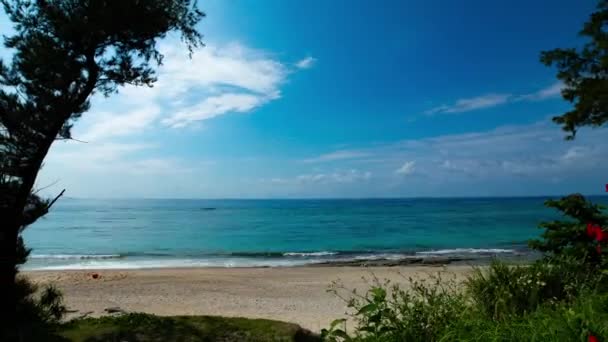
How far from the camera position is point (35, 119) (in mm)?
4859

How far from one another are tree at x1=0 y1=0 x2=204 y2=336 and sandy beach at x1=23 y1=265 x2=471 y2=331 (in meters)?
5.48

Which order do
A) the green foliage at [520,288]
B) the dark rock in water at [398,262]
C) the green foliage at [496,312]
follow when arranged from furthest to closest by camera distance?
1. the dark rock in water at [398,262]
2. the green foliage at [520,288]
3. the green foliage at [496,312]

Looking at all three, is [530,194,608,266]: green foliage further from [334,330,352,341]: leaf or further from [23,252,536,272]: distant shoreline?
[23,252,536,272]: distant shoreline

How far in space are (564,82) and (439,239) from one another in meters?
30.9

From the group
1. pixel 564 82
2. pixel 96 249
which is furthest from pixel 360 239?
pixel 564 82

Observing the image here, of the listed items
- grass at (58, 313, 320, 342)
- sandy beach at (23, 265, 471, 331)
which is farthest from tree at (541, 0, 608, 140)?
grass at (58, 313, 320, 342)

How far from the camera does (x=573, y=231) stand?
6473mm

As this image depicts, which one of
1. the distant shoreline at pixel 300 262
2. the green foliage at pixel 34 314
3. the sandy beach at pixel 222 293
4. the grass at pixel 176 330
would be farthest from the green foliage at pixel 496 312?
the distant shoreline at pixel 300 262

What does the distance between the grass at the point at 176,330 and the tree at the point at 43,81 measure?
0.87m

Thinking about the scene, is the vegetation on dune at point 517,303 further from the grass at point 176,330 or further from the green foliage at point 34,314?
the green foliage at point 34,314

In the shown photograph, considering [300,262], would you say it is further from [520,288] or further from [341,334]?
[341,334]

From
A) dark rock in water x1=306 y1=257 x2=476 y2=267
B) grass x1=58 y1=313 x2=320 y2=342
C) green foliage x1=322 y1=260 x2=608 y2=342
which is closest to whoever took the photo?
green foliage x1=322 y1=260 x2=608 y2=342

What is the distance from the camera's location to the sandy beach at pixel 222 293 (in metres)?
12.2

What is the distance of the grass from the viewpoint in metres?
4.20
